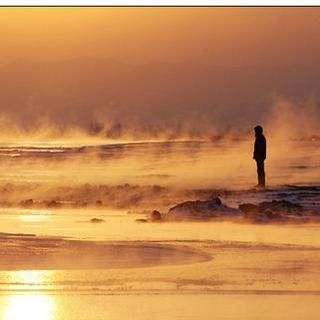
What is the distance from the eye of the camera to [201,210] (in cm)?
907

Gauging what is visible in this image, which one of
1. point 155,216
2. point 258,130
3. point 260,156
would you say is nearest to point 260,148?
point 260,156

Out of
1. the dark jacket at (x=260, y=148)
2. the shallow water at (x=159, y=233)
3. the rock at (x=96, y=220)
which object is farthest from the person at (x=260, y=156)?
the rock at (x=96, y=220)

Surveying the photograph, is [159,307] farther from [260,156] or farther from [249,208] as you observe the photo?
[260,156]

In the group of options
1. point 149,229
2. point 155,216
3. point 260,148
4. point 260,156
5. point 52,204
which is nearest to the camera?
point 149,229

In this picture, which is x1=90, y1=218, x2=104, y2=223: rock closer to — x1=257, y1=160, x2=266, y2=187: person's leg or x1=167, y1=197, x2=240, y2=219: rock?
x1=167, y1=197, x2=240, y2=219: rock

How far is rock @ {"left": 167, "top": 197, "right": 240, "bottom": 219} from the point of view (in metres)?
8.94

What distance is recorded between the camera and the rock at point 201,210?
8938 mm

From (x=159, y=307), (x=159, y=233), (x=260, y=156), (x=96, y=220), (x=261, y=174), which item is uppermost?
(x=260, y=156)

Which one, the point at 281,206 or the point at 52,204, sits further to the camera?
the point at 52,204

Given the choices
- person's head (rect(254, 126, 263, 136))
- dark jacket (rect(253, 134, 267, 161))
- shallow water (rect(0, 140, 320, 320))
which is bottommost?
shallow water (rect(0, 140, 320, 320))

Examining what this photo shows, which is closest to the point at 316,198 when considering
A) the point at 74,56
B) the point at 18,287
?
the point at 74,56

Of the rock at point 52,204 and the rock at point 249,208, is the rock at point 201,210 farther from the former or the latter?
the rock at point 52,204

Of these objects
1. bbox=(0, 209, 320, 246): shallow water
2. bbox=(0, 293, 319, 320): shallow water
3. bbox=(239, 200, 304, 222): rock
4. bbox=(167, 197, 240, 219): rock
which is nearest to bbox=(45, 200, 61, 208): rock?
bbox=(0, 209, 320, 246): shallow water

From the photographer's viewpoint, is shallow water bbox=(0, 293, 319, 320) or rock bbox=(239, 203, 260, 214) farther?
rock bbox=(239, 203, 260, 214)
